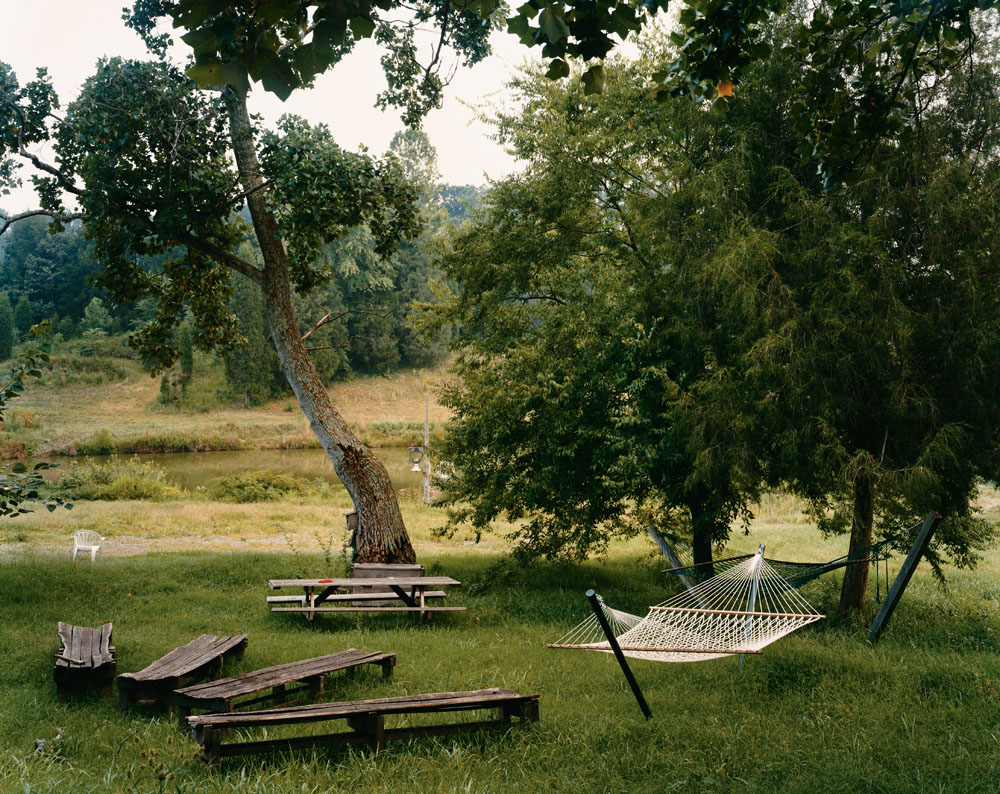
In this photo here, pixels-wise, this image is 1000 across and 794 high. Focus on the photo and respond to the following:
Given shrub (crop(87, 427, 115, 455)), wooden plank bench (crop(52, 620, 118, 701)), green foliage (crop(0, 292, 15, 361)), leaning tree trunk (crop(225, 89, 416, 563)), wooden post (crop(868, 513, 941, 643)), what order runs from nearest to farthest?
wooden plank bench (crop(52, 620, 118, 701)), wooden post (crop(868, 513, 941, 643)), leaning tree trunk (crop(225, 89, 416, 563)), shrub (crop(87, 427, 115, 455)), green foliage (crop(0, 292, 15, 361))

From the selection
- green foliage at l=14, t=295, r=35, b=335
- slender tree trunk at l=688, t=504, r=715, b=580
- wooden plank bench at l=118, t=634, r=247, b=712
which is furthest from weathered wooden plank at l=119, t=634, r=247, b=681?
green foliage at l=14, t=295, r=35, b=335

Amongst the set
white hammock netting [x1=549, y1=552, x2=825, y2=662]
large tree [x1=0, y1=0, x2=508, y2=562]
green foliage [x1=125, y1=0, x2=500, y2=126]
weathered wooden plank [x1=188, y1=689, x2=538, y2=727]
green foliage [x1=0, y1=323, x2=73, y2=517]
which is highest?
large tree [x1=0, y1=0, x2=508, y2=562]

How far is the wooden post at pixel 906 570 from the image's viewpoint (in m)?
5.92

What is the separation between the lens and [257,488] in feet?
79.0

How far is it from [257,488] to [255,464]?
10.4m

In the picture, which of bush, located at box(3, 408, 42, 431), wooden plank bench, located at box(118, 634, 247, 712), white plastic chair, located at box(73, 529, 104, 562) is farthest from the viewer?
bush, located at box(3, 408, 42, 431)

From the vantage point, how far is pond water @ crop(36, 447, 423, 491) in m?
29.5

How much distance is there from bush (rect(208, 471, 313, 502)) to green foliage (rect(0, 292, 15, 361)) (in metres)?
34.0

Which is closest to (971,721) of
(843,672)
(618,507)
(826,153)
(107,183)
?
(843,672)

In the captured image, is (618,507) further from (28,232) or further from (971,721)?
(28,232)

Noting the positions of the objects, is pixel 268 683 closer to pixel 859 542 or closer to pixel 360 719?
pixel 360 719

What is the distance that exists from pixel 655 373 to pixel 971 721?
4.87 m

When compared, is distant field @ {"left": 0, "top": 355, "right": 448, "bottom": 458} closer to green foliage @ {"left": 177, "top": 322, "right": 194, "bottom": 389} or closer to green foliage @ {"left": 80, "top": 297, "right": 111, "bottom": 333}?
green foliage @ {"left": 177, "top": 322, "right": 194, "bottom": 389}

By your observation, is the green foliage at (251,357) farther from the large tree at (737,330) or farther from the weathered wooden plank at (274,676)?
the weathered wooden plank at (274,676)
